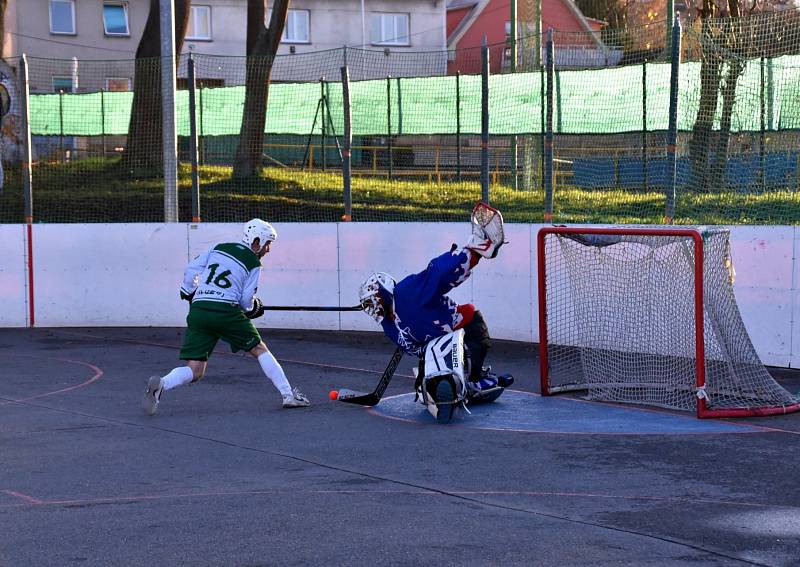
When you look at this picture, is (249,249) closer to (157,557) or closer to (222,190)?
(157,557)

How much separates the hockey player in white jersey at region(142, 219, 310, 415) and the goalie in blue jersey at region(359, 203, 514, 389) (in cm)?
97

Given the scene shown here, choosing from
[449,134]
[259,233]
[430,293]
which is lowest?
[430,293]

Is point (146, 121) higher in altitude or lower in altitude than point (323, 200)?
higher

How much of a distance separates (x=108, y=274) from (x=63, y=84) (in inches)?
143

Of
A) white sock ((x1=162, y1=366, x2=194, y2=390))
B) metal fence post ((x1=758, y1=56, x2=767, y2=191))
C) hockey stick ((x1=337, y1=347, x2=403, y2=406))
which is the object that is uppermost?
metal fence post ((x1=758, y1=56, x2=767, y2=191))

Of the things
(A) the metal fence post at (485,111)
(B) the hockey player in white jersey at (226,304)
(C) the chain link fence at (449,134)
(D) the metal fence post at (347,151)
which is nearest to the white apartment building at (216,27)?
(C) the chain link fence at (449,134)

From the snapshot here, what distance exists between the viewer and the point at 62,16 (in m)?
43.6

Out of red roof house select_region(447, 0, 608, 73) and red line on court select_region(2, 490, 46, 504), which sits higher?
red roof house select_region(447, 0, 608, 73)

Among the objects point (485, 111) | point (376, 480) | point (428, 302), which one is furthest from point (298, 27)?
point (376, 480)

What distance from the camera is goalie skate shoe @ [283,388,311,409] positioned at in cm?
962

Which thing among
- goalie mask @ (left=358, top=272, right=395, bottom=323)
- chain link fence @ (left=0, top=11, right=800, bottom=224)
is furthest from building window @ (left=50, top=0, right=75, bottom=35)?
goalie mask @ (left=358, top=272, right=395, bottom=323)

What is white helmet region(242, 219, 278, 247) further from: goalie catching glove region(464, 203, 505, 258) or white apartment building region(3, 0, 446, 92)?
→ white apartment building region(3, 0, 446, 92)

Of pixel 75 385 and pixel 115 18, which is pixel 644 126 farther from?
pixel 115 18

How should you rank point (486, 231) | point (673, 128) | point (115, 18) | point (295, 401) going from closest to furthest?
point (486, 231), point (295, 401), point (673, 128), point (115, 18)
